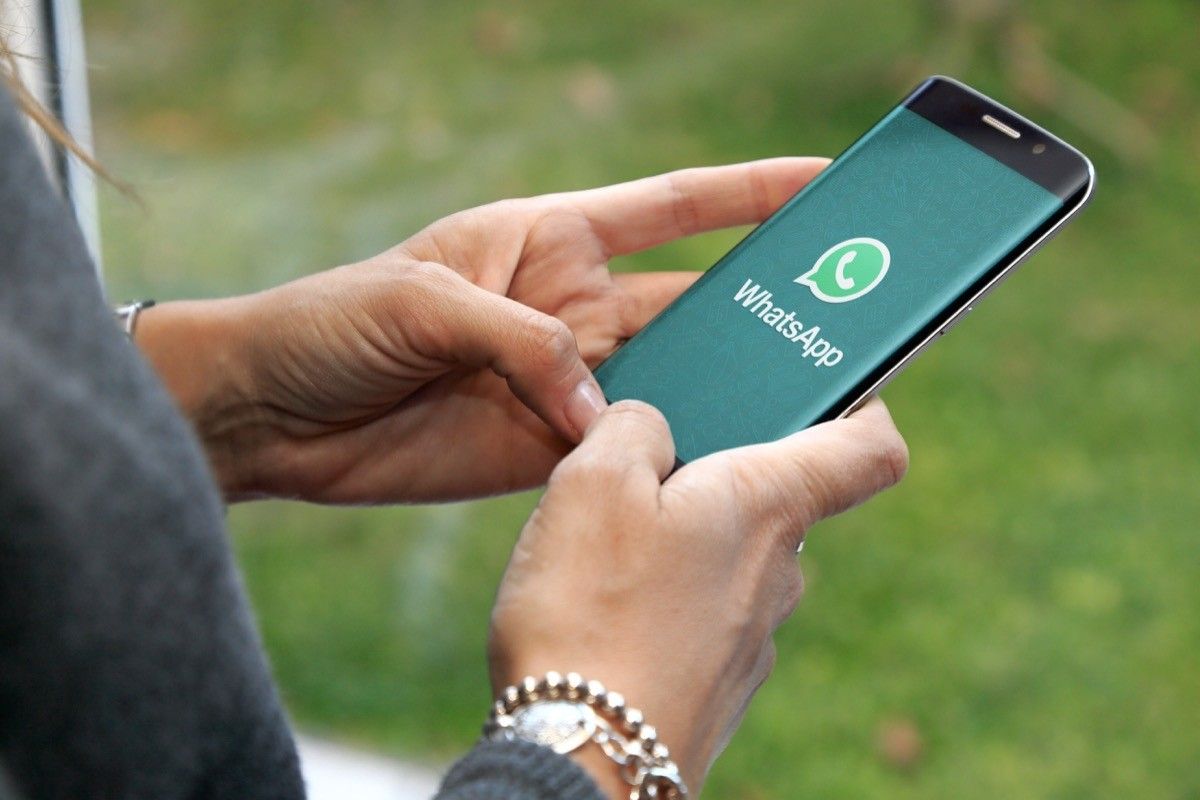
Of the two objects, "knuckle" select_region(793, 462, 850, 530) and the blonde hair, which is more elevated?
the blonde hair

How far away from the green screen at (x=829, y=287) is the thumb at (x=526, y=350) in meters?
0.05

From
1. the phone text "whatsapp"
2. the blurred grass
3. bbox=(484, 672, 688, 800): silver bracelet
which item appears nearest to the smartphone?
the phone text "whatsapp"

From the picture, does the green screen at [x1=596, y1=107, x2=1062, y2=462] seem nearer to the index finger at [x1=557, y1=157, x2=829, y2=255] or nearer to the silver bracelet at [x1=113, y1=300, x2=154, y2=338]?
the index finger at [x1=557, y1=157, x2=829, y2=255]

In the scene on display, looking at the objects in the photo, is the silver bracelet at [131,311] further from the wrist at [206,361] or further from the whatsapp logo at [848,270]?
the whatsapp logo at [848,270]

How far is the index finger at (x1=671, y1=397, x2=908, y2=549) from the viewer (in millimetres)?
664

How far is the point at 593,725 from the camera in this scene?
0.56 metres

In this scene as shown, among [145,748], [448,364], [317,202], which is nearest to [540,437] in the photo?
[448,364]

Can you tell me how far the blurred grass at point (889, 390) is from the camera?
1.45m

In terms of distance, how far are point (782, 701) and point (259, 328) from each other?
0.85 metres

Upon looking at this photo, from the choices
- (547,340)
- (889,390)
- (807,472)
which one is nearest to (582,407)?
(547,340)

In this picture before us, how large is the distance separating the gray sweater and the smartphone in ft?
1.21

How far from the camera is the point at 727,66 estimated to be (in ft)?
6.93

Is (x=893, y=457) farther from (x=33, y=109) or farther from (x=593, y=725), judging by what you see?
(x=33, y=109)

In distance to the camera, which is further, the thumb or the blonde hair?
the thumb
